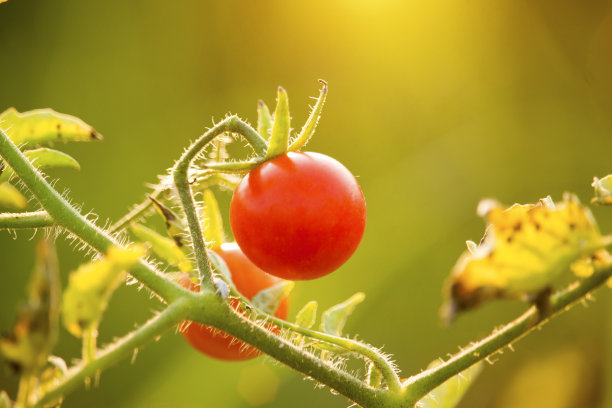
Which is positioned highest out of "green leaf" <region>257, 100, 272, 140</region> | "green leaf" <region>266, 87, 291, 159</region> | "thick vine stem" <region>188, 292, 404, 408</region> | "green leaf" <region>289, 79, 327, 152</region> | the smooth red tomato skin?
"green leaf" <region>257, 100, 272, 140</region>

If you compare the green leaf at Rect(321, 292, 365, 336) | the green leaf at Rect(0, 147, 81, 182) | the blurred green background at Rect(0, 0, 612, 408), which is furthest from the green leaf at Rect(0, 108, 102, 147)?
the blurred green background at Rect(0, 0, 612, 408)

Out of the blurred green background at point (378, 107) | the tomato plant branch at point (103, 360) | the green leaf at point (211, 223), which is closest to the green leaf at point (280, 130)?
the green leaf at point (211, 223)

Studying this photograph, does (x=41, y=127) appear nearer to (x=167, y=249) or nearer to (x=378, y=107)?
(x=167, y=249)

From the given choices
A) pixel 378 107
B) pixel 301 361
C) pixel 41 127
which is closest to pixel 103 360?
A: pixel 301 361

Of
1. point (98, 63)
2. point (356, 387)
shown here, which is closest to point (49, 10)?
point (98, 63)

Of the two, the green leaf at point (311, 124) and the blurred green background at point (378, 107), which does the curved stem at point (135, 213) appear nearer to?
the green leaf at point (311, 124)

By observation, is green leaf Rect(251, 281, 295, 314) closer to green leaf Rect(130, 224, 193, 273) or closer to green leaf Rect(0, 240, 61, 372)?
green leaf Rect(130, 224, 193, 273)
